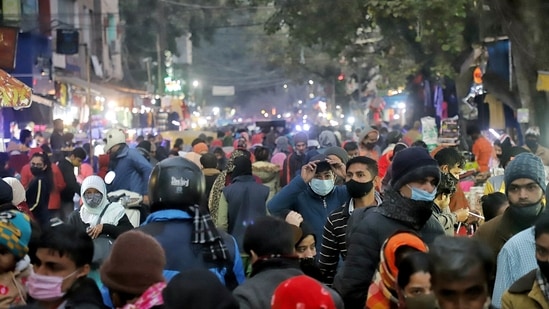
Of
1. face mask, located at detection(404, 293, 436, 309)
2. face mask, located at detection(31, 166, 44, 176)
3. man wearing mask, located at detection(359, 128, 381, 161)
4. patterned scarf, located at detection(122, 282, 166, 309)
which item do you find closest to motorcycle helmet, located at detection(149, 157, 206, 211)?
patterned scarf, located at detection(122, 282, 166, 309)

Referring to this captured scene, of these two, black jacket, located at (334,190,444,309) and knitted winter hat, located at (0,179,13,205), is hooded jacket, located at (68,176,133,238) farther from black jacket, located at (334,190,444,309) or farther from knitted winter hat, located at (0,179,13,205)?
black jacket, located at (334,190,444,309)

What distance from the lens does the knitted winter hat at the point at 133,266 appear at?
176 inches

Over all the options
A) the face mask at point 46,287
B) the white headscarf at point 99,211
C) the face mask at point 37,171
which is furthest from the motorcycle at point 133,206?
the face mask at point 46,287

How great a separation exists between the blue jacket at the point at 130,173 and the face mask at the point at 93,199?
13.5 ft

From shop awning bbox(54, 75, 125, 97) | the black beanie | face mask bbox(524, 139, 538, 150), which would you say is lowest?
face mask bbox(524, 139, 538, 150)

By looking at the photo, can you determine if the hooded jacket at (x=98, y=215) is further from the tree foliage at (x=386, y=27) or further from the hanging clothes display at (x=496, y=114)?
the hanging clothes display at (x=496, y=114)

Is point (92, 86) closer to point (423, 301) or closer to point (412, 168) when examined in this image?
point (412, 168)

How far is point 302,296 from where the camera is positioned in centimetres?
396

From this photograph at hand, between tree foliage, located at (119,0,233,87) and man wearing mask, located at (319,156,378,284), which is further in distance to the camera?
tree foliage, located at (119,0,233,87)

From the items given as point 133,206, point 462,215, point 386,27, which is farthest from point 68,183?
point 386,27

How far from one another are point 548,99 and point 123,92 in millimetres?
28642

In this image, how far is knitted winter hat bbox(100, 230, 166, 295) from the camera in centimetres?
448

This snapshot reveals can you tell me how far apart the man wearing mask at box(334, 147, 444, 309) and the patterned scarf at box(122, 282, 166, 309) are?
133cm

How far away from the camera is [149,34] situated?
199 feet
